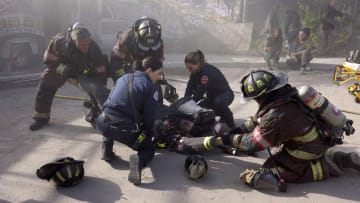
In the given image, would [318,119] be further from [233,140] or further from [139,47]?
[139,47]

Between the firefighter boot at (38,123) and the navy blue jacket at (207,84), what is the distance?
7.53ft

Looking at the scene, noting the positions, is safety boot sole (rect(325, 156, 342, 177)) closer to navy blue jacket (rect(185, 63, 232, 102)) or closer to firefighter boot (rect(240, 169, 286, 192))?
firefighter boot (rect(240, 169, 286, 192))

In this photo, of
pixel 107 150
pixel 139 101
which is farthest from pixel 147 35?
pixel 107 150

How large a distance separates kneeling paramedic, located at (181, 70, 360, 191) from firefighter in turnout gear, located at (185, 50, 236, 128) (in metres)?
1.23

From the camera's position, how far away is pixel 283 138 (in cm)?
385

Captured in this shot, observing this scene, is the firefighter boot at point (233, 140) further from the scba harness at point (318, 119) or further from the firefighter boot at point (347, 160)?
the firefighter boot at point (347, 160)

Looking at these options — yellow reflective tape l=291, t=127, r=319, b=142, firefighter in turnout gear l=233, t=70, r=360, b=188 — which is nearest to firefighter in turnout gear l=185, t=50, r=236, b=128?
firefighter in turnout gear l=233, t=70, r=360, b=188

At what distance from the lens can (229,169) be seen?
4609 millimetres

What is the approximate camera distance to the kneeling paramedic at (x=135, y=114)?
14.1 feet

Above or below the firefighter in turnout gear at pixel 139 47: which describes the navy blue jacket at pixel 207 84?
below

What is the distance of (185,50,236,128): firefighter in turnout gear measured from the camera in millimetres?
5332

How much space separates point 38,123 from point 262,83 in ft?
12.1

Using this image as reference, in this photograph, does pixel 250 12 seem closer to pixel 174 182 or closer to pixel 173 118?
pixel 173 118

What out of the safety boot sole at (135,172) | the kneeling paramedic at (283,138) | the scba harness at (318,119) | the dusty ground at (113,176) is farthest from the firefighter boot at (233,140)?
the safety boot sole at (135,172)
